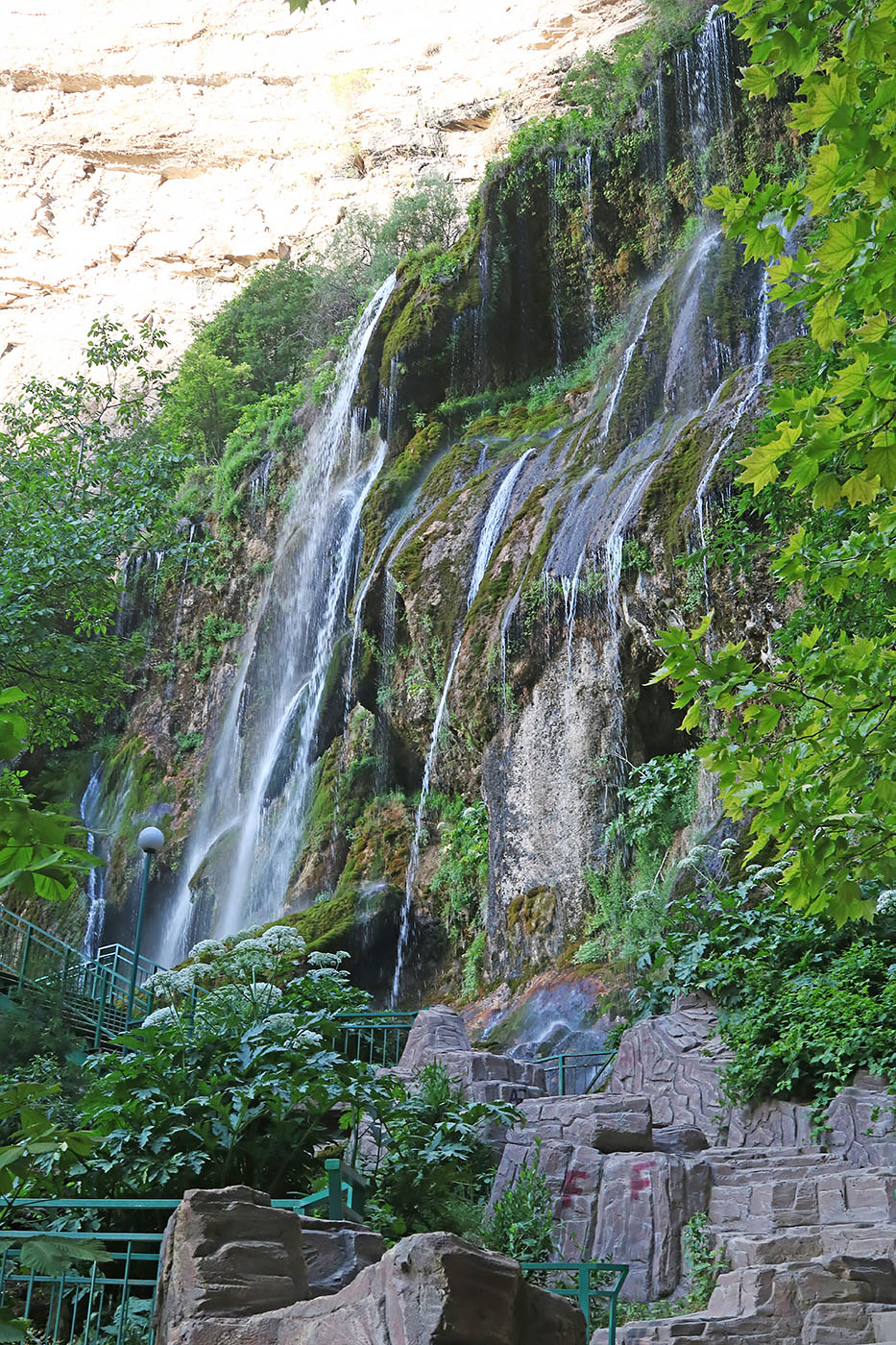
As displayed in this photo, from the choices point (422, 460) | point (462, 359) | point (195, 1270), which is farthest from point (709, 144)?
point (195, 1270)

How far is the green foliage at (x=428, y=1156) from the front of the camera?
7965 millimetres

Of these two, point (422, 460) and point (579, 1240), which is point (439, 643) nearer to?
point (422, 460)

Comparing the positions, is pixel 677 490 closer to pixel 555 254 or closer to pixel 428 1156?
pixel 428 1156

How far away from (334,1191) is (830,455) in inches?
177

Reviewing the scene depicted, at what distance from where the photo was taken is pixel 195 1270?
400 cm

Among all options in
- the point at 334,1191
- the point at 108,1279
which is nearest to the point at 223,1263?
the point at 108,1279

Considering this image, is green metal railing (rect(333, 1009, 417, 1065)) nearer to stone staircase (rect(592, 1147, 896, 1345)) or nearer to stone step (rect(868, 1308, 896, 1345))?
stone staircase (rect(592, 1147, 896, 1345))

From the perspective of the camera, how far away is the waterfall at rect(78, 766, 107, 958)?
23672 millimetres

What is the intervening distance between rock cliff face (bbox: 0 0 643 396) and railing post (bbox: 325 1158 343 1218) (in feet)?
114

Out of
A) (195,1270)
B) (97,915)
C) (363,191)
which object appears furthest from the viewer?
(363,191)

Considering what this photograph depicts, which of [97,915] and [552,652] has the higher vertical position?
[552,652]

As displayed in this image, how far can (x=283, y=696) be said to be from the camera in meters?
23.5

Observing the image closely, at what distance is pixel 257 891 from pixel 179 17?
3814 centimetres

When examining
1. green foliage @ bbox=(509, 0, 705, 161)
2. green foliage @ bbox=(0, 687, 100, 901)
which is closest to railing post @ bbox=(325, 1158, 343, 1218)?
green foliage @ bbox=(0, 687, 100, 901)
